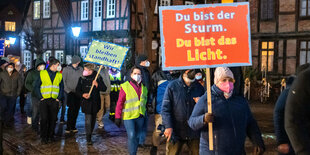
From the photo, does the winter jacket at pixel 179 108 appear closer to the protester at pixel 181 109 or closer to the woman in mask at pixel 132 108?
the protester at pixel 181 109

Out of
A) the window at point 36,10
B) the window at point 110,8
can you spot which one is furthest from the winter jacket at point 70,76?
the window at point 36,10

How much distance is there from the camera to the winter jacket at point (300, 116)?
3256 millimetres

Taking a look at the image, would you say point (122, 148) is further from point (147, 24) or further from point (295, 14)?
point (295, 14)

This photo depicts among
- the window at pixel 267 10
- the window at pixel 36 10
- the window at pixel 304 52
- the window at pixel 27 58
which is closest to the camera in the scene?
the window at pixel 304 52

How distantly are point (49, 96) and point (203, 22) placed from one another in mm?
5462

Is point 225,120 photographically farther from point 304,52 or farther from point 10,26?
point 10,26

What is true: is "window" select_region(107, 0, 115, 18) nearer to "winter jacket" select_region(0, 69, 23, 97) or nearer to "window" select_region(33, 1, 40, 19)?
"window" select_region(33, 1, 40, 19)

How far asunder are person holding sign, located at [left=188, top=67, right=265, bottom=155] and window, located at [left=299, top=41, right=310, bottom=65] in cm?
2207

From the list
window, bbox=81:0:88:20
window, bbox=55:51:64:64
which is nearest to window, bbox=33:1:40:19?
window, bbox=55:51:64:64

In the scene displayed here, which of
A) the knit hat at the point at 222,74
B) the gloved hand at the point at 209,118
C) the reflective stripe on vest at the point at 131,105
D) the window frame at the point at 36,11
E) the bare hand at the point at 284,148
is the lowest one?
the bare hand at the point at 284,148

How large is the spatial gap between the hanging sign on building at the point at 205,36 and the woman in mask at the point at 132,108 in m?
2.42

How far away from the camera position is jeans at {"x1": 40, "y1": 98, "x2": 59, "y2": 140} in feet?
31.2

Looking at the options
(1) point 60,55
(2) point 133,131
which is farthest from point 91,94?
(1) point 60,55

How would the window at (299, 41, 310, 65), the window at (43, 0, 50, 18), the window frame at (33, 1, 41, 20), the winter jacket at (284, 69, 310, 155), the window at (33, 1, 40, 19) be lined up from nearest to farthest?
the winter jacket at (284, 69, 310, 155) < the window at (299, 41, 310, 65) < the window at (43, 0, 50, 18) < the window frame at (33, 1, 41, 20) < the window at (33, 1, 40, 19)
